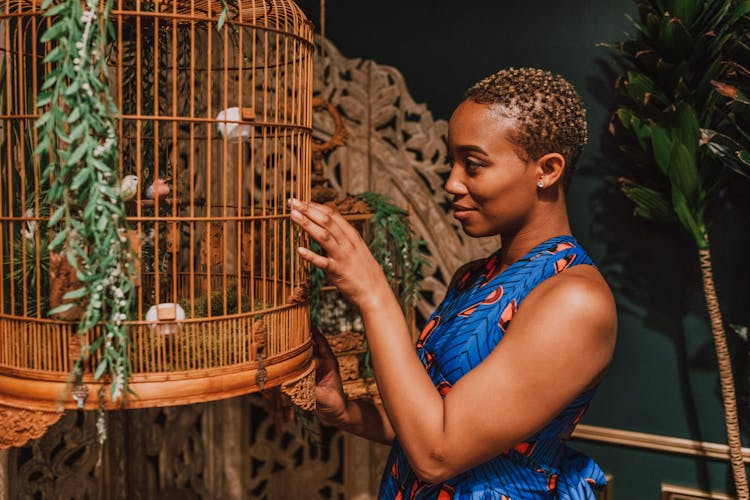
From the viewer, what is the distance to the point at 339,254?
4.13ft

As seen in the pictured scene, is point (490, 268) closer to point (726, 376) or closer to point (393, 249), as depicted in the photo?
point (393, 249)

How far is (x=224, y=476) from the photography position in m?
3.14

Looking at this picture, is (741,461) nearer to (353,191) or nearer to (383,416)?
(383,416)

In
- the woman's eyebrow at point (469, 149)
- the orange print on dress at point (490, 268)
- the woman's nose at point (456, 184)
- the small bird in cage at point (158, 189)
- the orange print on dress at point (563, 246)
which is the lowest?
the orange print on dress at point (490, 268)

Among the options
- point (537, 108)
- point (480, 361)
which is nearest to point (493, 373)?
point (480, 361)

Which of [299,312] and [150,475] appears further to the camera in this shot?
[150,475]

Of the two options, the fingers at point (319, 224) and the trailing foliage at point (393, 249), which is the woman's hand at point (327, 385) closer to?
the fingers at point (319, 224)

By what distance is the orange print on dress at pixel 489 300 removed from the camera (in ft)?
4.44

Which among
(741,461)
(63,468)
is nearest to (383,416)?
(741,461)

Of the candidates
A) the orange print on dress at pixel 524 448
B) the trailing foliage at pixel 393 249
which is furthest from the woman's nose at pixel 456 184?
the trailing foliage at pixel 393 249

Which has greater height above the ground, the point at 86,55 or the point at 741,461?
the point at 86,55

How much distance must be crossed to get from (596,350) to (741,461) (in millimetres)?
1432

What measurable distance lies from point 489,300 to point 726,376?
4.34ft

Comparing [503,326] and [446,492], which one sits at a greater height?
[503,326]
